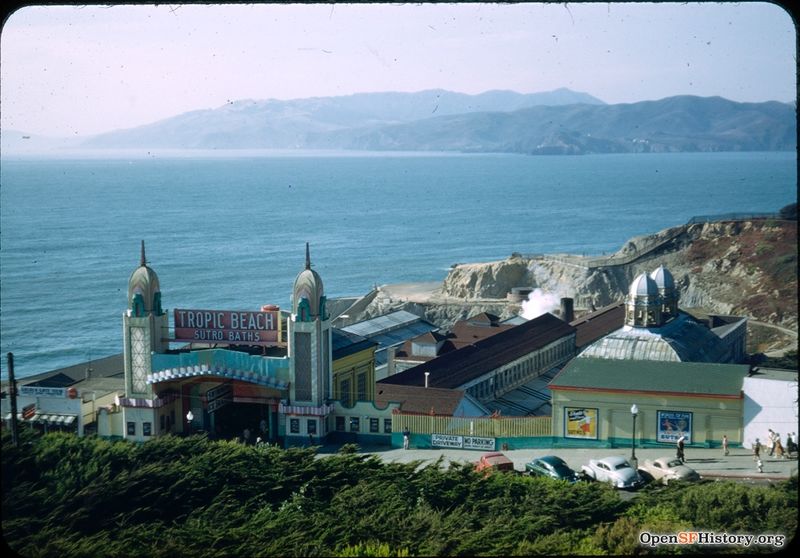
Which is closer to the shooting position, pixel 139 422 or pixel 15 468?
pixel 15 468

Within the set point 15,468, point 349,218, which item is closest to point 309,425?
point 15,468

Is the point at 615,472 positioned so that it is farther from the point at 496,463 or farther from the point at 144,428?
the point at 144,428

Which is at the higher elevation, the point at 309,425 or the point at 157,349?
the point at 157,349

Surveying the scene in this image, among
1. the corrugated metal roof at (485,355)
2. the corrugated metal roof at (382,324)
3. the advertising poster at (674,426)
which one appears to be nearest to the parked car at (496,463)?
the advertising poster at (674,426)

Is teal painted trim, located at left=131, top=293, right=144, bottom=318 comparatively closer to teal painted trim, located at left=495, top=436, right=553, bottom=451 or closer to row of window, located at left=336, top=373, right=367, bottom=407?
row of window, located at left=336, top=373, right=367, bottom=407

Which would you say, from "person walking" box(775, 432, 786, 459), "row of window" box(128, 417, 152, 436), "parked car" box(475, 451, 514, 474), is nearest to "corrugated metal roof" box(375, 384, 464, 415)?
"parked car" box(475, 451, 514, 474)

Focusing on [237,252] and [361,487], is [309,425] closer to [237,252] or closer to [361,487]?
[361,487]
